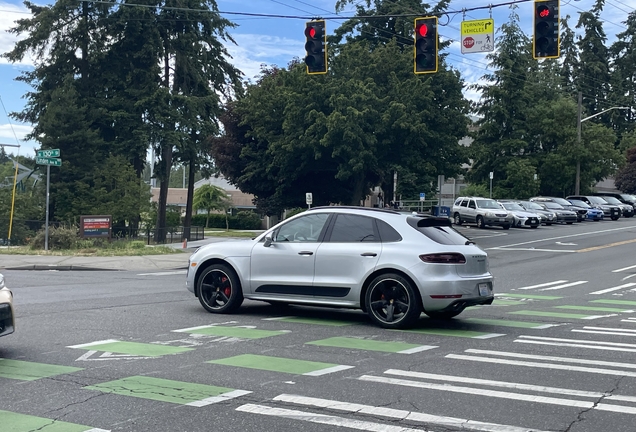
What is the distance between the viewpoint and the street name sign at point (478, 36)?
20472 millimetres

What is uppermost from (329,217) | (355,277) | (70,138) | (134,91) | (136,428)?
(134,91)

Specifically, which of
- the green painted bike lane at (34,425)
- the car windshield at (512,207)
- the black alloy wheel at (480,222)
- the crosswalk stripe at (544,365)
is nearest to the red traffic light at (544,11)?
the crosswalk stripe at (544,365)

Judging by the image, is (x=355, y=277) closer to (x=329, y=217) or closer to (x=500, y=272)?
(x=329, y=217)

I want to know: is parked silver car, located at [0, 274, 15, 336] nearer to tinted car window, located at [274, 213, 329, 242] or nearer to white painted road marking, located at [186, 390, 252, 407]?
white painted road marking, located at [186, 390, 252, 407]

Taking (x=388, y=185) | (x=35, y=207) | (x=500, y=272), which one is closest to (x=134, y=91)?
(x=35, y=207)

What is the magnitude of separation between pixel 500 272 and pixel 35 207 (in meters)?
31.4

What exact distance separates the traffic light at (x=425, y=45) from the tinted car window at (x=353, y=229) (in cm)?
974

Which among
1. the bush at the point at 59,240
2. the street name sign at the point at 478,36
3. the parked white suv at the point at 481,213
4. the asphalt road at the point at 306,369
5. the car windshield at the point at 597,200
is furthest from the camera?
the car windshield at the point at 597,200

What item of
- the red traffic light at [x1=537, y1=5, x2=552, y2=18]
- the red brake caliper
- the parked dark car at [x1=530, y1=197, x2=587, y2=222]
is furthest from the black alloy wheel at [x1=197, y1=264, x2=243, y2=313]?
the parked dark car at [x1=530, y1=197, x2=587, y2=222]

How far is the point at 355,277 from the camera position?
10.2 m

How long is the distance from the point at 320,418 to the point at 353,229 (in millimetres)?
5019

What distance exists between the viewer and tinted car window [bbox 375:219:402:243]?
1018cm

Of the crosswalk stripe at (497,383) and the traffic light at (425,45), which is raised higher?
the traffic light at (425,45)

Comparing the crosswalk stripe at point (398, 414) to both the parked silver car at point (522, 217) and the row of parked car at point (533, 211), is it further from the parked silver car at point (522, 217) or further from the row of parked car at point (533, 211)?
the parked silver car at point (522, 217)
